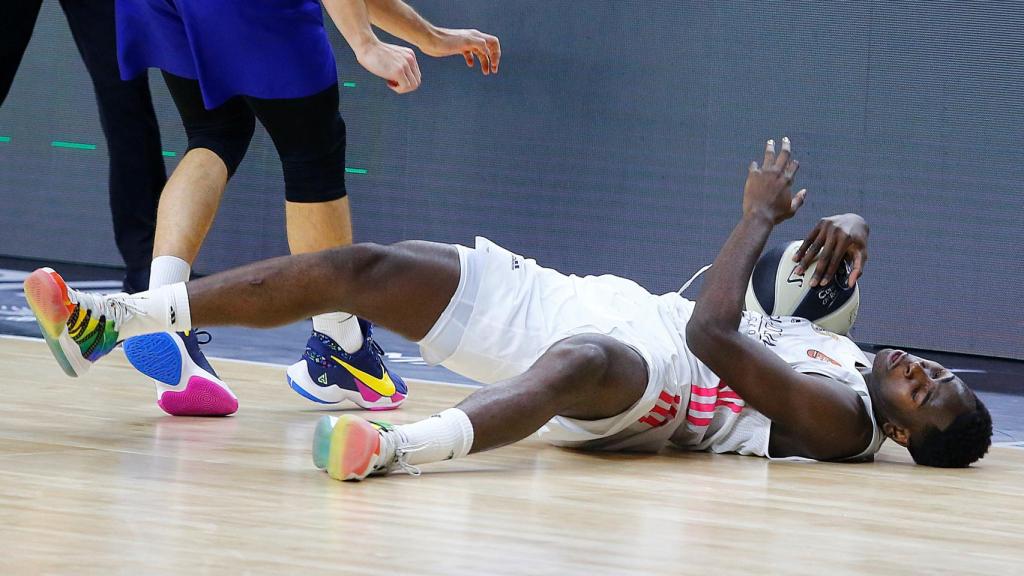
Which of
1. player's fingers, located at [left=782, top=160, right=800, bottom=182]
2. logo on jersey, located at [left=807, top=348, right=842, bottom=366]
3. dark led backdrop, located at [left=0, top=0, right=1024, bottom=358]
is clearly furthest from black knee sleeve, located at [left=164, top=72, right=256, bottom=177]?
dark led backdrop, located at [left=0, top=0, right=1024, bottom=358]

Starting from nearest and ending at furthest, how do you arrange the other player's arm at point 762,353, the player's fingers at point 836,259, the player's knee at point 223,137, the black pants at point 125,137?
the other player's arm at point 762,353, the player's fingers at point 836,259, the player's knee at point 223,137, the black pants at point 125,137

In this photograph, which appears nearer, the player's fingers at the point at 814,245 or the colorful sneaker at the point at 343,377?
the player's fingers at the point at 814,245

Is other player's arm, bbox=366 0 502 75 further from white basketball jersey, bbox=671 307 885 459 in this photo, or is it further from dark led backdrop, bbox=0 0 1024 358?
dark led backdrop, bbox=0 0 1024 358

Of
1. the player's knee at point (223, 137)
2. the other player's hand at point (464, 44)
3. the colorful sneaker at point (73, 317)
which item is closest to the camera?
the colorful sneaker at point (73, 317)

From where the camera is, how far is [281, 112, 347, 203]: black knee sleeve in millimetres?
3018

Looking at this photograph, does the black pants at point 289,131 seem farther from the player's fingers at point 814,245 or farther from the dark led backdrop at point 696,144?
the dark led backdrop at point 696,144

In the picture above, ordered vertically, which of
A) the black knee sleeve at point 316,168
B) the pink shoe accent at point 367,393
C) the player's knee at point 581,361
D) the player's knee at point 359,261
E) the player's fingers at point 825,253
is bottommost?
the pink shoe accent at point 367,393

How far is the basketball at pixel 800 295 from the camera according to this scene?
112 inches

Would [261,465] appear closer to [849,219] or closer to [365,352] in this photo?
[365,352]

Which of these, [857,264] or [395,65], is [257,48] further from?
[857,264]

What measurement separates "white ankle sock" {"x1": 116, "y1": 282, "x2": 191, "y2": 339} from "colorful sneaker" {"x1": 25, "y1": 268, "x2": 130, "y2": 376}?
0.01 metres

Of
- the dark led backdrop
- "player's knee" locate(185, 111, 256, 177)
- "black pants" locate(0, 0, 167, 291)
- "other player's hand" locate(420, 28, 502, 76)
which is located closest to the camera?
"player's knee" locate(185, 111, 256, 177)

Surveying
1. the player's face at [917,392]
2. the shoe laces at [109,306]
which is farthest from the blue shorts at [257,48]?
the player's face at [917,392]

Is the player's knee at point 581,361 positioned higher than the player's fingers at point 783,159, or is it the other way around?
the player's fingers at point 783,159
